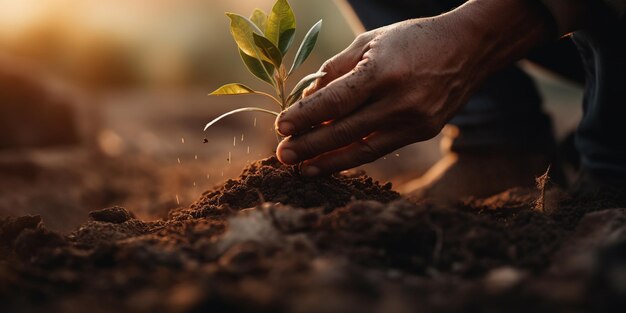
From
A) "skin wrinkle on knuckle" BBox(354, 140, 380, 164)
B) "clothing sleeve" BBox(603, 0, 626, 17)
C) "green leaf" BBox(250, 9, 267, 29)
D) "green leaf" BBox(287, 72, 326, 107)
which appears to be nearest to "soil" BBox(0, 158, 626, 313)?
"skin wrinkle on knuckle" BBox(354, 140, 380, 164)

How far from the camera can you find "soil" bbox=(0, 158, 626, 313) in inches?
36.4

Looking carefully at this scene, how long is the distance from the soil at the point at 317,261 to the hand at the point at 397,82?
0.51 feet

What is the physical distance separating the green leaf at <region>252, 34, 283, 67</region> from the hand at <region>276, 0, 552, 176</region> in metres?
0.15

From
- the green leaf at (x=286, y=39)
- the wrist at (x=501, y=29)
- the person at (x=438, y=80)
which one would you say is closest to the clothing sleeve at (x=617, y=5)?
the person at (x=438, y=80)

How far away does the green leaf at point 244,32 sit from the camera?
6.14 feet

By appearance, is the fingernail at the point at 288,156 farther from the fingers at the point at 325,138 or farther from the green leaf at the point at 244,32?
the green leaf at the point at 244,32

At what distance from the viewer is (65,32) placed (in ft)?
49.1

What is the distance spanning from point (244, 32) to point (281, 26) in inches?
5.0

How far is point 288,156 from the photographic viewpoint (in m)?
1.84

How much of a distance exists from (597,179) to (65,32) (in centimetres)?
1483

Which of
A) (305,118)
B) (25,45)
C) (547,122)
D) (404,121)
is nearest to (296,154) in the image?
(305,118)

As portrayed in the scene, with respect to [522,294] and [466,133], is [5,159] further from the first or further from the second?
[522,294]

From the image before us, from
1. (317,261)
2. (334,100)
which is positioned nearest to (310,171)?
(334,100)

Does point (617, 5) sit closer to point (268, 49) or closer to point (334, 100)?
point (334, 100)
